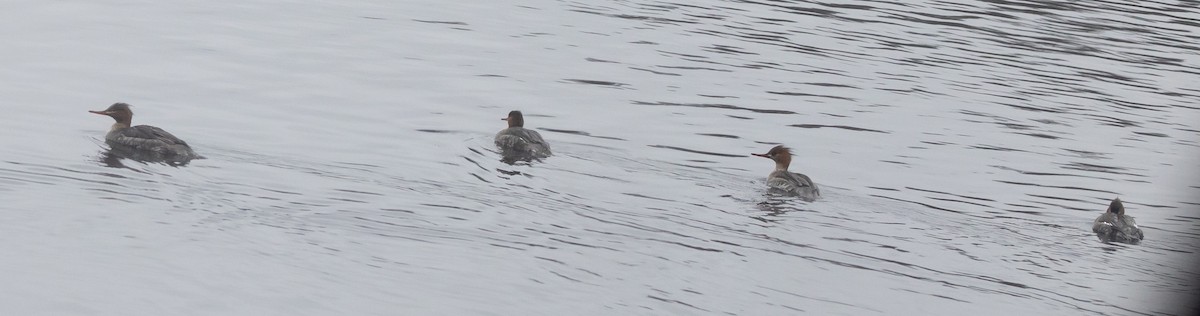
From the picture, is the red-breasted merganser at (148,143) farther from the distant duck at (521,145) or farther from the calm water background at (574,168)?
the distant duck at (521,145)

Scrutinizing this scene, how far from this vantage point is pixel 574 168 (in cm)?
1705

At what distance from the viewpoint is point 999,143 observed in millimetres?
21156

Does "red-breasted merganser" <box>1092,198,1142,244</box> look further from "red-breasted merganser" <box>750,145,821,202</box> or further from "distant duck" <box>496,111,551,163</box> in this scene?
"distant duck" <box>496,111,551,163</box>

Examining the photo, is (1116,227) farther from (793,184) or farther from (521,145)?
(521,145)

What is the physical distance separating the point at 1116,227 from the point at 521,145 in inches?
243

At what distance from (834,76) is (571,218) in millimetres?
13039

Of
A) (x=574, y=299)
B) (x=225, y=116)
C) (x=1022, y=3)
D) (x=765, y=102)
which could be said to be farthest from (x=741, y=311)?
(x=1022, y=3)

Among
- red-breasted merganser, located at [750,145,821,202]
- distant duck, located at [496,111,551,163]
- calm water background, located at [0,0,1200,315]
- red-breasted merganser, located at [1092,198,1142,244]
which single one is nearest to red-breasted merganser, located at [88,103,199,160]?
calm water background, located at [0,0,1200,315]

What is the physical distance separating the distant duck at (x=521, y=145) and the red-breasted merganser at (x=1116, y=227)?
5750 millimetres

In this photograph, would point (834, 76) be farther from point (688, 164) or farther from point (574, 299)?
point (574, 299)

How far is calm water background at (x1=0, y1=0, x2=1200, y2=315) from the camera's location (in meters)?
11.9

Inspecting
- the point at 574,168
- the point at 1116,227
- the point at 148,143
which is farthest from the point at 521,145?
the point at 1116,227

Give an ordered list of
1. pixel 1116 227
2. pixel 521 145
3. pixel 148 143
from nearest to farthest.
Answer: pixel 1116 227
pixel 148 143
pixel 521 145

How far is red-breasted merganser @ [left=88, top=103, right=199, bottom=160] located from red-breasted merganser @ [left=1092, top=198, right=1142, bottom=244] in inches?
341
